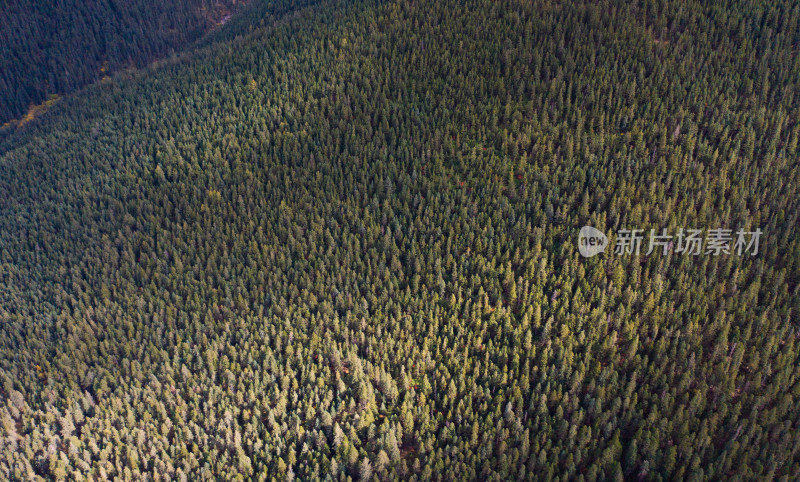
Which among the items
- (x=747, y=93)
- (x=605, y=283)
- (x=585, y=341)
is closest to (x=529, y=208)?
(x=605, y=283)

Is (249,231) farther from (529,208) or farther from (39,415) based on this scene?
(529,208)

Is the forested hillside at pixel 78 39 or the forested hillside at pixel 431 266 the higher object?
the forested hillside at pixel 78 39

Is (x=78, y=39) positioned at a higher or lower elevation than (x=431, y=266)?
higher

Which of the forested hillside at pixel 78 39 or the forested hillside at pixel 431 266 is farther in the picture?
the forested hillside at pixel 78 39

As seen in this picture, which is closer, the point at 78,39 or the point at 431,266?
the point at 431,266

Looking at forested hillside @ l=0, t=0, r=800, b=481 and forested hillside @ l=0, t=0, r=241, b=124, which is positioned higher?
forested hillside @ l=0, t=0, r=241, b=124
